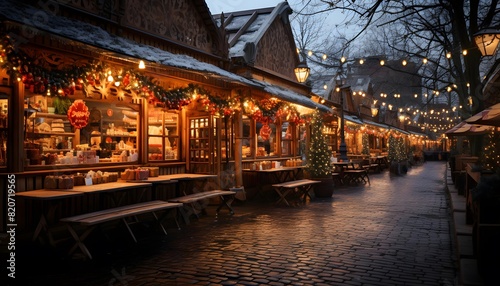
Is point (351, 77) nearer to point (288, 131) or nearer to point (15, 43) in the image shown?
point (288, 131)

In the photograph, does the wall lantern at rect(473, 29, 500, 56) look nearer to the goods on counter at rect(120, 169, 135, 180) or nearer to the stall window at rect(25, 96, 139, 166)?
the stall window at rect(25, 96, 139, 166)

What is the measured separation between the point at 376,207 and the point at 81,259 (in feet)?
26.8

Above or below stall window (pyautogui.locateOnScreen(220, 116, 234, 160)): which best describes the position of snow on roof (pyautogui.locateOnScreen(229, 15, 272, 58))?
above

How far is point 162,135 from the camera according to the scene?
1115 cm

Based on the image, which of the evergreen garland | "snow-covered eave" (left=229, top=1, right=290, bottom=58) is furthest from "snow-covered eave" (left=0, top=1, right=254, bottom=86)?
the evergreen garland

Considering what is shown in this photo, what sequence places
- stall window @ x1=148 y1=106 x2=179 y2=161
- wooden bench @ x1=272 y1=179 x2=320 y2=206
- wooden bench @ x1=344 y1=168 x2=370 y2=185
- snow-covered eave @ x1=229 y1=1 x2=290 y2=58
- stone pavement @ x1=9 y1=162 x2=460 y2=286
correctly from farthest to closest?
wooden bench @ x1=344 y1=168 x2=370 y2=185, snow-covered eave @ x1=229 y1=1 x2=290 y2=58, wooden bench @ x1=272 y1=179 x2=320 y2=206, stall window @ x1=148 y1=106 x2=179 y2=161, stone pavement @ x1=9 y1=162 x2=460 y2=286

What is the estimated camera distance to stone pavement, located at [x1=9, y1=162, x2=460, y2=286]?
538cm

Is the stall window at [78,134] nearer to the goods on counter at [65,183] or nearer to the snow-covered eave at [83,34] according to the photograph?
the goods on counter at [65,183]

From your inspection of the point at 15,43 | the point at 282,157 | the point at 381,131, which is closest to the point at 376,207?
the point at 282,157

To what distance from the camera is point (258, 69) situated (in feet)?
49.6

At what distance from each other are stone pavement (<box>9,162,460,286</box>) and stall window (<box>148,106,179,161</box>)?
2100mm

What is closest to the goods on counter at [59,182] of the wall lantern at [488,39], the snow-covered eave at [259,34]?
the snow-covered eave at [259,34]

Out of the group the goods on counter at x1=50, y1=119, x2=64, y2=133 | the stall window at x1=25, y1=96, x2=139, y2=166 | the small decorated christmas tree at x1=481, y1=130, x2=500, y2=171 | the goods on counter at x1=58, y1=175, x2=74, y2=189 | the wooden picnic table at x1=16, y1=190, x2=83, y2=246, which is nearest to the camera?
the wooden picnic table at x1=16, y1=190, x2=83, y2=246

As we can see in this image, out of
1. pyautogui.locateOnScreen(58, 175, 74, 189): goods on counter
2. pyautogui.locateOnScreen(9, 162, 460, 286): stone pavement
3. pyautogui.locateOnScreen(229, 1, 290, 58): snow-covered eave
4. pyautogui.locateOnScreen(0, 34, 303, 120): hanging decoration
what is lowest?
pyautogui.locateOnScreen(9, 162, 460, 286): stone pavement
